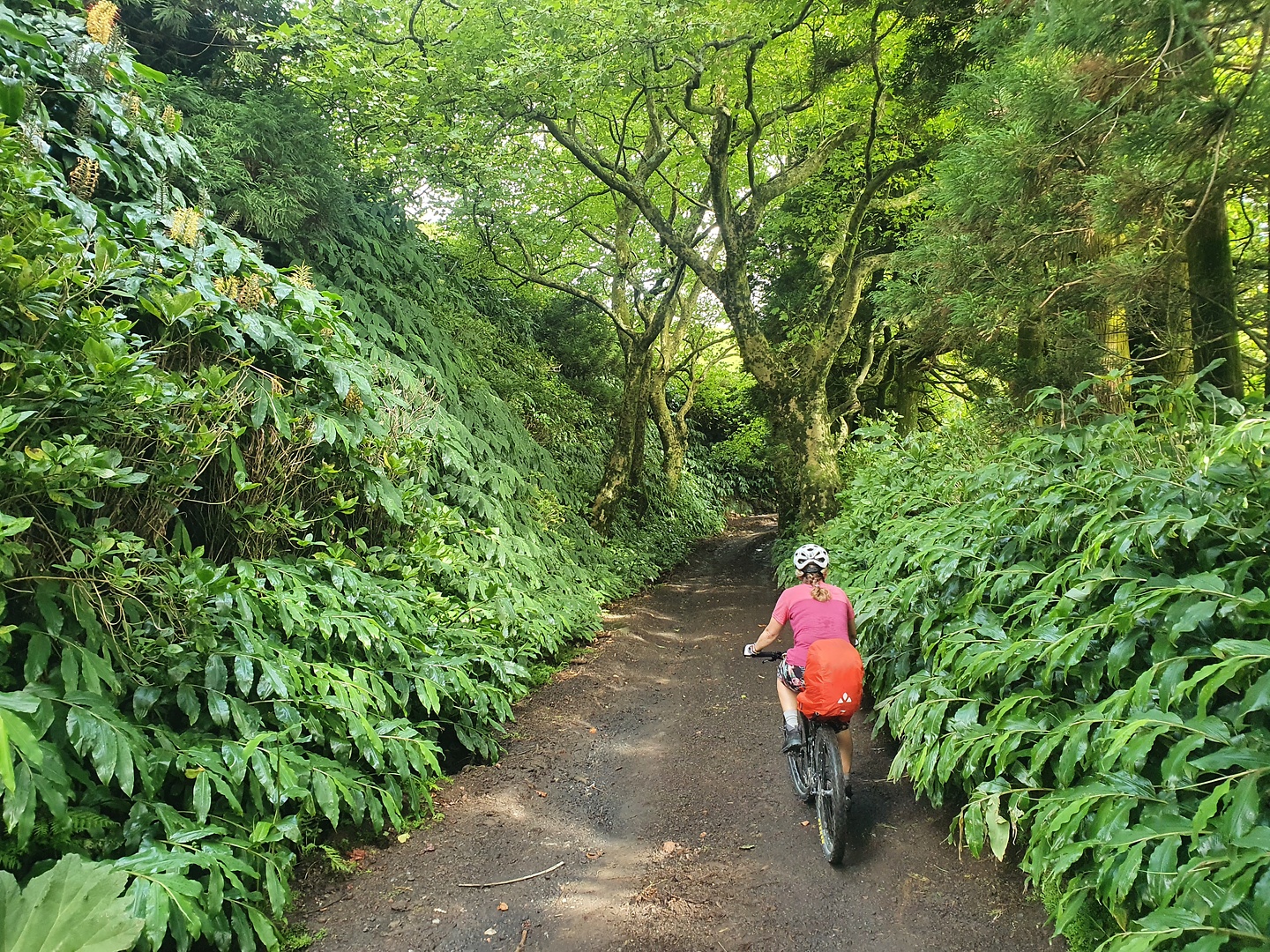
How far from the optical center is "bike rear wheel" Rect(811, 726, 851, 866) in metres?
3.41

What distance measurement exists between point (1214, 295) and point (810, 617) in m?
3.42

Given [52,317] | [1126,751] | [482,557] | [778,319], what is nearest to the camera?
[1126,751]

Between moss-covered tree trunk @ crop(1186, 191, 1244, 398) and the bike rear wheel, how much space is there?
339 centimetres

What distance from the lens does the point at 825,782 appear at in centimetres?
360

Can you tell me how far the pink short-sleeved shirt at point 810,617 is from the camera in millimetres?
3842

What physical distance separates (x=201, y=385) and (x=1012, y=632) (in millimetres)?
4698

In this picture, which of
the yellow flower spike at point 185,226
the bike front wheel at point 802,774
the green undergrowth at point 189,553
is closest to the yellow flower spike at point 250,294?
the green undergrowth at point 189,553

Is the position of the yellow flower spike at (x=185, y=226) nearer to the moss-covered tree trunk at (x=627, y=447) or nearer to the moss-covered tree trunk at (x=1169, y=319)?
the moss-covered tree trunk at (x=1169, y=319)

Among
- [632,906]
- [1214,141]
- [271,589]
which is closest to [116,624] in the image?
[271,589]

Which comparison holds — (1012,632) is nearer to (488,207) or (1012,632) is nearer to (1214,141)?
(1214,141)

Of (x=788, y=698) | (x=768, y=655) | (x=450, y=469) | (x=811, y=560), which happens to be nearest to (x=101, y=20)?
(x=450, y=469)

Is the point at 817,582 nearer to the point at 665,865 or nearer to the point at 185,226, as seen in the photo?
the point at 665,865

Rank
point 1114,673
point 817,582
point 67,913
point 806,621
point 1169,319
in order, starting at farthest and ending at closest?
1. point 1169,319
2. point 817,582
3. point 806,621
4. point 1114,673
5. point 67,913

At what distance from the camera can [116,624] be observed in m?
3.04
